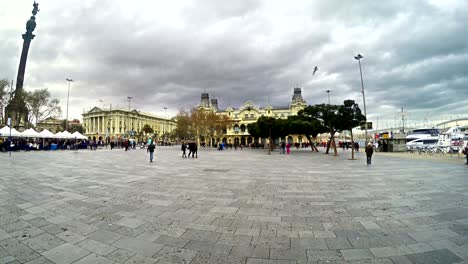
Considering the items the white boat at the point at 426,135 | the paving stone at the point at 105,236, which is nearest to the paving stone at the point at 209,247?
the paving stone at the point at 105,236

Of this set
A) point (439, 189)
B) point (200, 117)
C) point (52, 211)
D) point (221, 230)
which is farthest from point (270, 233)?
point (200, 117)

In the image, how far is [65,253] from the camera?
3209 millimetres

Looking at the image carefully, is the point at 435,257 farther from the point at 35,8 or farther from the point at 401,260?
the point at 35,8

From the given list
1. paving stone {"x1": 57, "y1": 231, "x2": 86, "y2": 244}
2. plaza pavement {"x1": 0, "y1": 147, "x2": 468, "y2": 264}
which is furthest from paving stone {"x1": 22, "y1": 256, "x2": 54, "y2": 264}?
paving stone {"x1": 57, "y1": 231, "x2": 86, "y2": 244}

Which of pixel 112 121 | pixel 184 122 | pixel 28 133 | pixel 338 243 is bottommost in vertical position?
pixel 338 243

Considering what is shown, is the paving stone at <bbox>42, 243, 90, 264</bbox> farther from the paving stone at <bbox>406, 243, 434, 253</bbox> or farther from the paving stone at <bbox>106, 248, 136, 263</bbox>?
the paving stone at <bbox>406, 243, 434, 253</bbox>

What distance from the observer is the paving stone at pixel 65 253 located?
3.04 metres

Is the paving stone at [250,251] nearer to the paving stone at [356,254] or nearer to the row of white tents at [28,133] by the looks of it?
the paving stone at [356,254]

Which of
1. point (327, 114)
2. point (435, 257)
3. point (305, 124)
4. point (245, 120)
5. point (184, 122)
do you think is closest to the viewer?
point (435, 257)

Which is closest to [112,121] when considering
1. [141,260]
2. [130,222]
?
[130,222]

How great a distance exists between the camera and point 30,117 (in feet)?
137

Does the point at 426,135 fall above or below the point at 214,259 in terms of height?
above

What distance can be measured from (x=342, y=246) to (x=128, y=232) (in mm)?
3781

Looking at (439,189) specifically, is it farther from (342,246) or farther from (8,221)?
→ (8,221)
